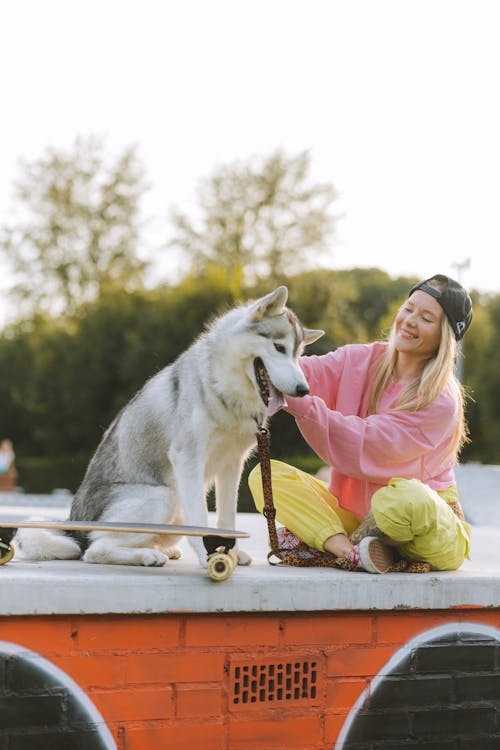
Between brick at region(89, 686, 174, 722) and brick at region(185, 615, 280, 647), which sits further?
brick at region(185, 615, 280, 647)

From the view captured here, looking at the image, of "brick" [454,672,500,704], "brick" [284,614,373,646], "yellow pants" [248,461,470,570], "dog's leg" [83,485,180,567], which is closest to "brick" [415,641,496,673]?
"brick" [454,672,500,704]

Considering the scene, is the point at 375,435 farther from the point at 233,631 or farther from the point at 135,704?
the point at 135,704

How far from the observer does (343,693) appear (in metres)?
3.39

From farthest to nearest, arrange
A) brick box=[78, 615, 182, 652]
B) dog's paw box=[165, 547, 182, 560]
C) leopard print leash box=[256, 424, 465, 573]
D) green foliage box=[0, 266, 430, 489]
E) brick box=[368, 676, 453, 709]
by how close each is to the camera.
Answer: green foliage box=[0, 266, 430, 489], dog's paw box=[165, 547, 182, 560], leopard print leash box=[256, 424, 465, 573], brick box=[368, 676, 453, 709], brick box=[78, 615, 182, 652]

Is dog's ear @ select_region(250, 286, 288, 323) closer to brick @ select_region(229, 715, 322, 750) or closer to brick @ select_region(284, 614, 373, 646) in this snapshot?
brick @ select_region(284, 614, 373, 646)

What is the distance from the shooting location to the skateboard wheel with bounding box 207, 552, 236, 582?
3.13 m

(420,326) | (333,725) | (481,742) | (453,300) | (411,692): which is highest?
(453,300)

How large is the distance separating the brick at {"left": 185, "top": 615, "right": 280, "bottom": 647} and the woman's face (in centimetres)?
141

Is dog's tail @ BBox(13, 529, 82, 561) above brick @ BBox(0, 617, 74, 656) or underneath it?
above

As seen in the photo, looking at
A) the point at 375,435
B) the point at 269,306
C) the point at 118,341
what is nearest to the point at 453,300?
the point at 375,435

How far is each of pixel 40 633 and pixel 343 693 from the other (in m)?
1.16

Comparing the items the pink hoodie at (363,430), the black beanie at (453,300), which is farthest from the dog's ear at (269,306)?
the black beanie at (453,300)

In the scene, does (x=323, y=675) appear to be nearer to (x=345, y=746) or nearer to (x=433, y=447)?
(x=345, y=746)

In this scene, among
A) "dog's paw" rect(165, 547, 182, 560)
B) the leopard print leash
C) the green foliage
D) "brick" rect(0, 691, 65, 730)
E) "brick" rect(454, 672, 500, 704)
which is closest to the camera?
"brick" rect(0, 691, 65, 730)
